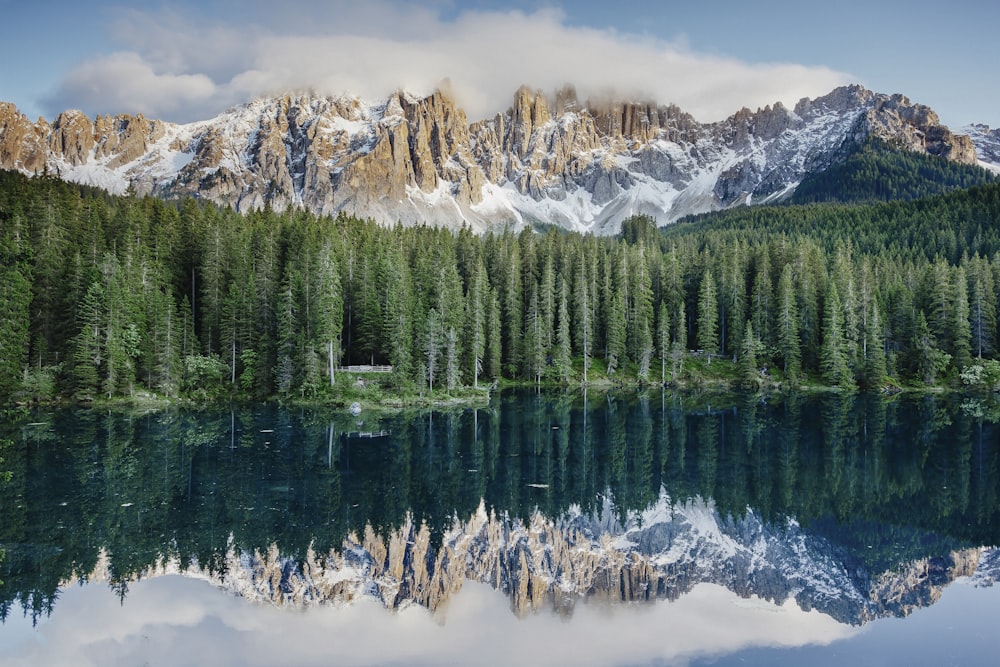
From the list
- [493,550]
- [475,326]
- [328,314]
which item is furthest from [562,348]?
[493,550]

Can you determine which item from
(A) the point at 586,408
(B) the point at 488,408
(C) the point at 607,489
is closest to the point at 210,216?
(B) the point at 488,408

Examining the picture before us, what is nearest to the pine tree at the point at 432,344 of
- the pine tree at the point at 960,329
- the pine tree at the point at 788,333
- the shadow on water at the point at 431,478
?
the shadow on water at the point at 431,478

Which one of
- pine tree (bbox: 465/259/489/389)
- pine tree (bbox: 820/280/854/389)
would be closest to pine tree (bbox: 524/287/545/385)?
pine tree (bbox: 465/259/489/389)

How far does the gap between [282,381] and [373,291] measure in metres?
16.3

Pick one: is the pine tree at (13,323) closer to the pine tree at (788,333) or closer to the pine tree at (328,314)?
the pine tree at (328,314)

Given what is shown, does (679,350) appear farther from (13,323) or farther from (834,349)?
(13,323)

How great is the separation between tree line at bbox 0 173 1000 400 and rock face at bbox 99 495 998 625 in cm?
4474

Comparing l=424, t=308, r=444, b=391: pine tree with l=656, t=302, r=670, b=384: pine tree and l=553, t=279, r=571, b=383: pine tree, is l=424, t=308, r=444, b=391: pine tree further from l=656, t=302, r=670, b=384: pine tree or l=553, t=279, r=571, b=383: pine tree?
l=656, t=302, r=670, b=384: pine tree

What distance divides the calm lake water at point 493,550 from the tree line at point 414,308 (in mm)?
20929

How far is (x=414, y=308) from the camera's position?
260 ft

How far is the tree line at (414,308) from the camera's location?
67.9 meters

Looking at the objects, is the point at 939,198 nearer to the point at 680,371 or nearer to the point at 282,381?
the point at 680,371

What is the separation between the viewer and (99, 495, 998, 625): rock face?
22.6 metres

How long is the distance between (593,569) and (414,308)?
56.7 m
